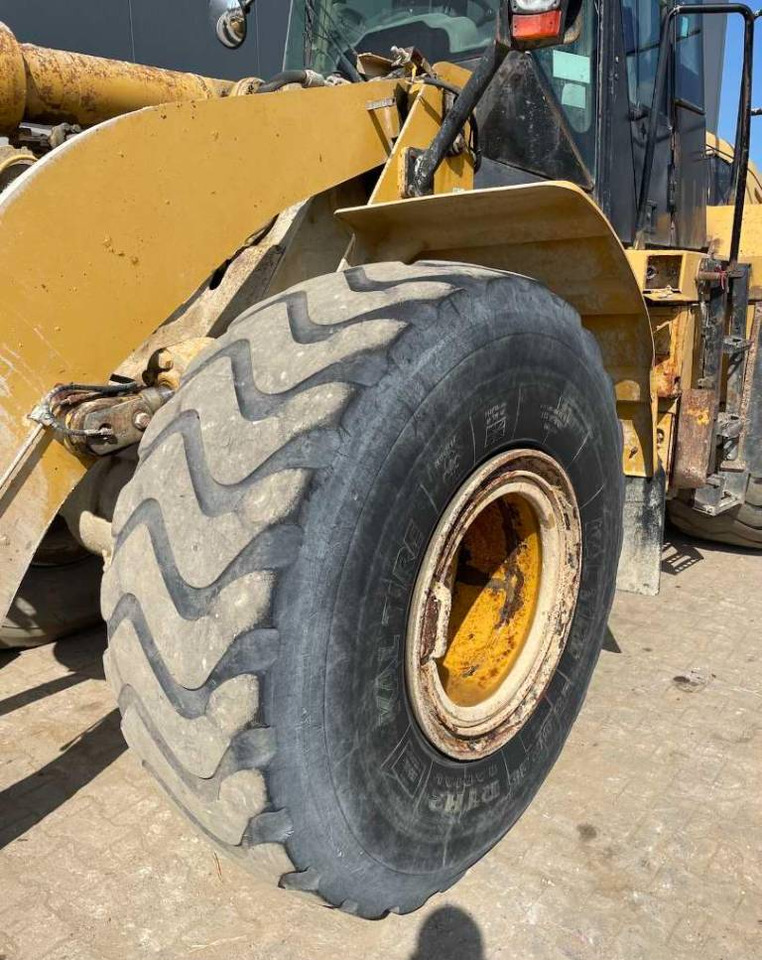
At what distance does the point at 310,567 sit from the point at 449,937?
117 centimetres

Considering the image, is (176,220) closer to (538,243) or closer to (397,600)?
(538,243)

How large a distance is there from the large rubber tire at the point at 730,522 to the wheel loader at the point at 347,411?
4.84ft

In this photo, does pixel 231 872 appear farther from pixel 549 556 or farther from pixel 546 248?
pixel 546 248

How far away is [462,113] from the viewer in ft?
7.72

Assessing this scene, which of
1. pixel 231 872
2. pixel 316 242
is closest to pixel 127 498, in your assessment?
pixel 231 872

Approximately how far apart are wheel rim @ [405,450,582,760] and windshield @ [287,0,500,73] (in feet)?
6.34

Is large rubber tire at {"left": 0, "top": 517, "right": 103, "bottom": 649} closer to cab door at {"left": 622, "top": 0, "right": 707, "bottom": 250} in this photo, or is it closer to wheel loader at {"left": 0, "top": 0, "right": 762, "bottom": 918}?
wheel loader at {"left": 0, "top": 0, "right": 762, "bottom": 918}

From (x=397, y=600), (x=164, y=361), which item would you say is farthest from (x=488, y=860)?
(x=164, y=361)

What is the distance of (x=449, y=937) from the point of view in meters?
2.04

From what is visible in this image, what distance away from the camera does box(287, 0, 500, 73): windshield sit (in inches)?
125

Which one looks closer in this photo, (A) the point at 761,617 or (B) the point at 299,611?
(B) the point at 299,611

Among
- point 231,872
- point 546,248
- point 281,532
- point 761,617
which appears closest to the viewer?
point 281,532

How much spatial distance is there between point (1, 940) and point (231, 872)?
→ 22.7 inches

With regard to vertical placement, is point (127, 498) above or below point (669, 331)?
above
